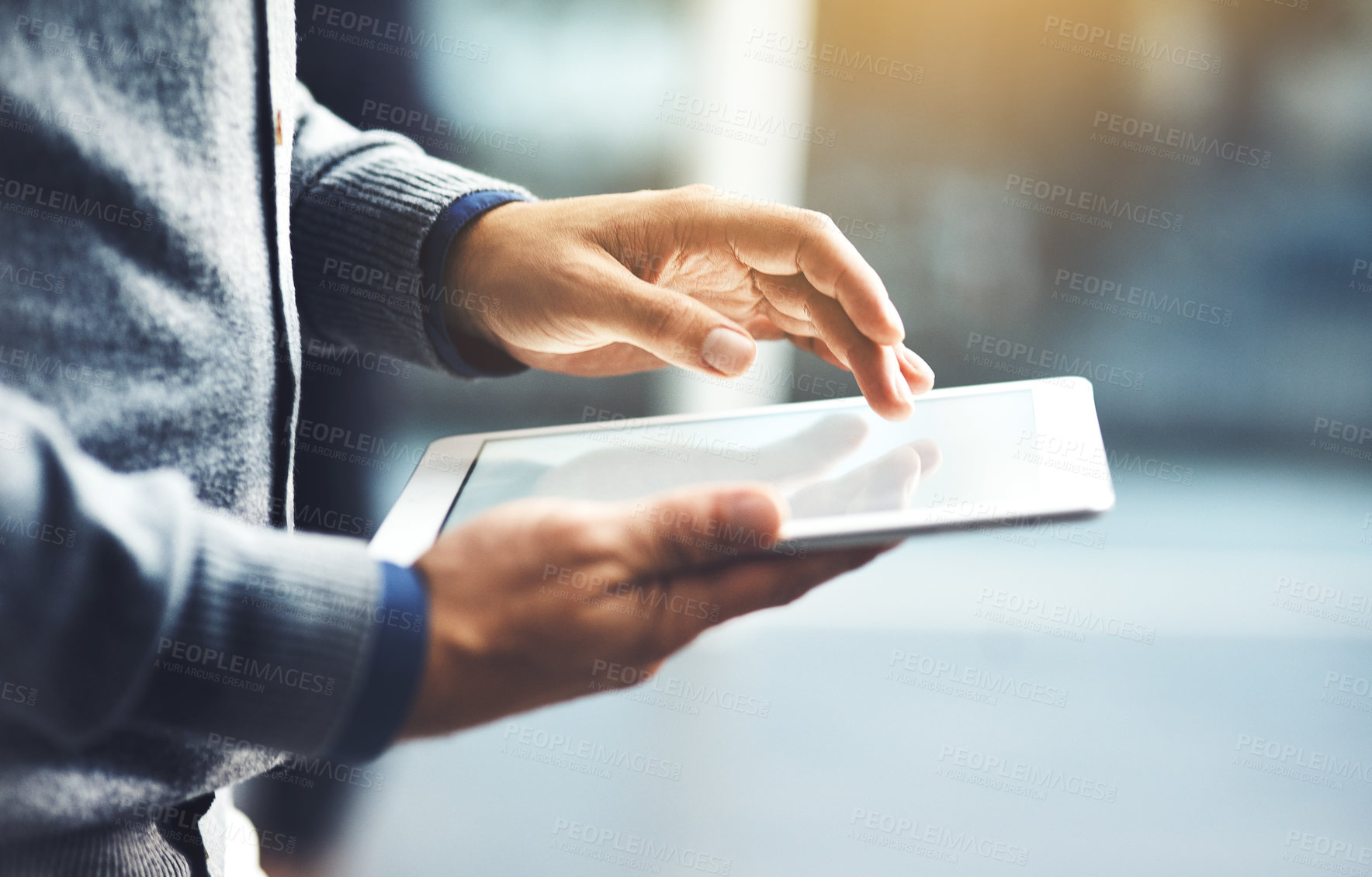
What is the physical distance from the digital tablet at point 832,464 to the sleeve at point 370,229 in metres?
0.10

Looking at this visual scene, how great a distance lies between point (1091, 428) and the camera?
55cm

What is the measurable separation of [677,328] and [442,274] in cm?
18

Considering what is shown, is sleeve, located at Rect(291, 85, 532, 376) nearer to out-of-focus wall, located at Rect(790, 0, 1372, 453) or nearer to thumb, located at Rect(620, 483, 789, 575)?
thumb, located at Rect(620, 483, 789, 575)

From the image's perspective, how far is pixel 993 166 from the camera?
1.28m

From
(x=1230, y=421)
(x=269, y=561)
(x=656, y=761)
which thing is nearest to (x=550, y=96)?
(x=656, y=761)

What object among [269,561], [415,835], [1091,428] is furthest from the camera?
[415,835]

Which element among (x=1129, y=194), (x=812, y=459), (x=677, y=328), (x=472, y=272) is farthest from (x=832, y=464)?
(x=1129, y=194)

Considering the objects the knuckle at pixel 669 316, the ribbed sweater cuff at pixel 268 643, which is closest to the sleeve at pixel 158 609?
the ribbed sweater cuff at pixel 268 643

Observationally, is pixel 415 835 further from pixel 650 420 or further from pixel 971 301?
pixel 971 301

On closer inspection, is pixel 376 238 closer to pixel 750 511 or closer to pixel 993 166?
pixel 750 511

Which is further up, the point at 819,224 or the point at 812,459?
the point at 819,224

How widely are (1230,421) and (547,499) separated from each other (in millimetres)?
1348

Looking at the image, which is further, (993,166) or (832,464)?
(993,166)

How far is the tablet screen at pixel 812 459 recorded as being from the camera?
0.50 meters
